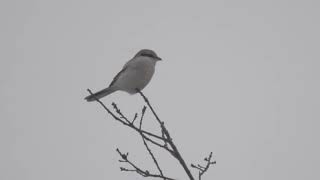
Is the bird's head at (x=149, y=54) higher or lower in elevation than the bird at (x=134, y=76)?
higher

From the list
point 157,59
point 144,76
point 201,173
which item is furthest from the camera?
point 157,59

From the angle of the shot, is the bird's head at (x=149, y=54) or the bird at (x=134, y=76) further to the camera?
the bird's head at (x=149, y=54)

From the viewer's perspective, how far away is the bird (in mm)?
5777

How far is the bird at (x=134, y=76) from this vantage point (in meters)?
5.78

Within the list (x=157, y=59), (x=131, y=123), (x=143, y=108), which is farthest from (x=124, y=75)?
(x=131, y=123)

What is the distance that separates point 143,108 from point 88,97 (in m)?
1.68

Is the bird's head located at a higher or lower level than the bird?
higher

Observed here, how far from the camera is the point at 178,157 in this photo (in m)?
2.97

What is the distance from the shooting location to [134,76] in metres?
5.78

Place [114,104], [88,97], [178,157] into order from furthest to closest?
1. [88,97]
2. [114,104]
3. [178,157]

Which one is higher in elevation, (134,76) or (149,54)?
(149,54)

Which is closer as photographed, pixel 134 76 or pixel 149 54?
pixel 134 76

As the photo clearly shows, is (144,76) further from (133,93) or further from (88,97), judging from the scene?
(88,97)

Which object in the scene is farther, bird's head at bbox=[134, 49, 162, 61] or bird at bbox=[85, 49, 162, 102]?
bird's head at bbox=[134, 49, 162, 61]
